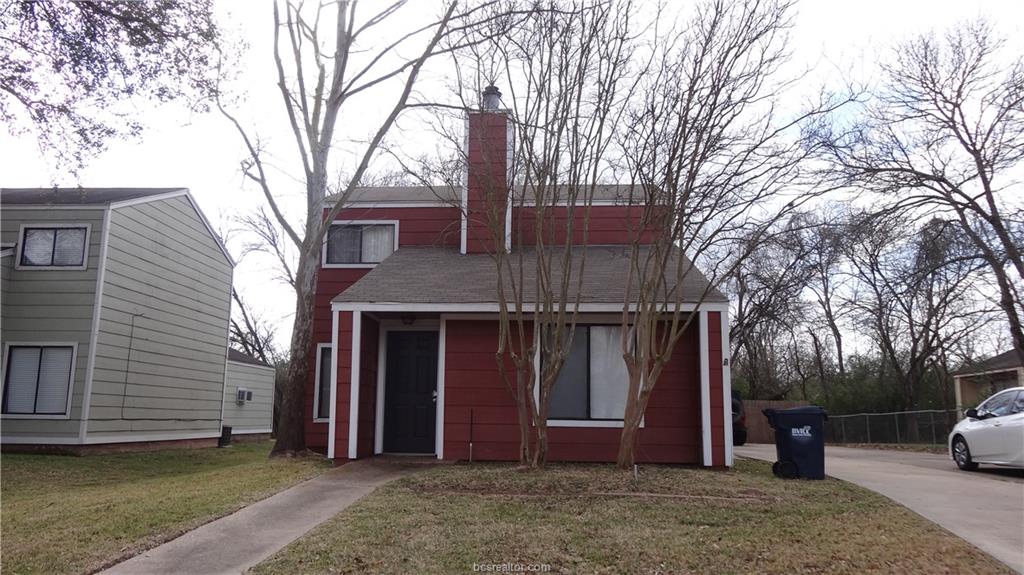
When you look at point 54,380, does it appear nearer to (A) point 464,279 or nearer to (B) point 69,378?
(B) point 69,378

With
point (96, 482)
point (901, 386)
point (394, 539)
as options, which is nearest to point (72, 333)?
point (96, 482)

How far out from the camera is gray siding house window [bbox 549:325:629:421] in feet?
34.2

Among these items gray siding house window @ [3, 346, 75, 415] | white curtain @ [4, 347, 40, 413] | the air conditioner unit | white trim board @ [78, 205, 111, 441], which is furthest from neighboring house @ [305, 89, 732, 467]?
the air conditioner unit

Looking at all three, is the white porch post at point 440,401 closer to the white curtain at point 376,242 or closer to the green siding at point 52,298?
the white curtain at point 376,242

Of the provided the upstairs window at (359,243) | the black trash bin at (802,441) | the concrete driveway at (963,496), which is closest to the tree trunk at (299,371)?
the upstairs window at (359,243)

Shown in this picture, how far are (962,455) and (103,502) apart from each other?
11.9 meters

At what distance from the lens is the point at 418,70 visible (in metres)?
12.4

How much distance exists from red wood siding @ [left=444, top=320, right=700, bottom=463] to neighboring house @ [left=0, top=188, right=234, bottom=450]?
315 inches

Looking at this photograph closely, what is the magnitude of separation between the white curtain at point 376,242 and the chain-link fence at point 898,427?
1543cm

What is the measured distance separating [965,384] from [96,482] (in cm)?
2816

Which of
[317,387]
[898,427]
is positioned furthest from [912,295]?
[317,387]

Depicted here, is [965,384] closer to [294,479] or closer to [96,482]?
[294,479]

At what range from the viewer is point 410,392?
11.4 meters

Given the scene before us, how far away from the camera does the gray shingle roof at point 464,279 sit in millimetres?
10156
